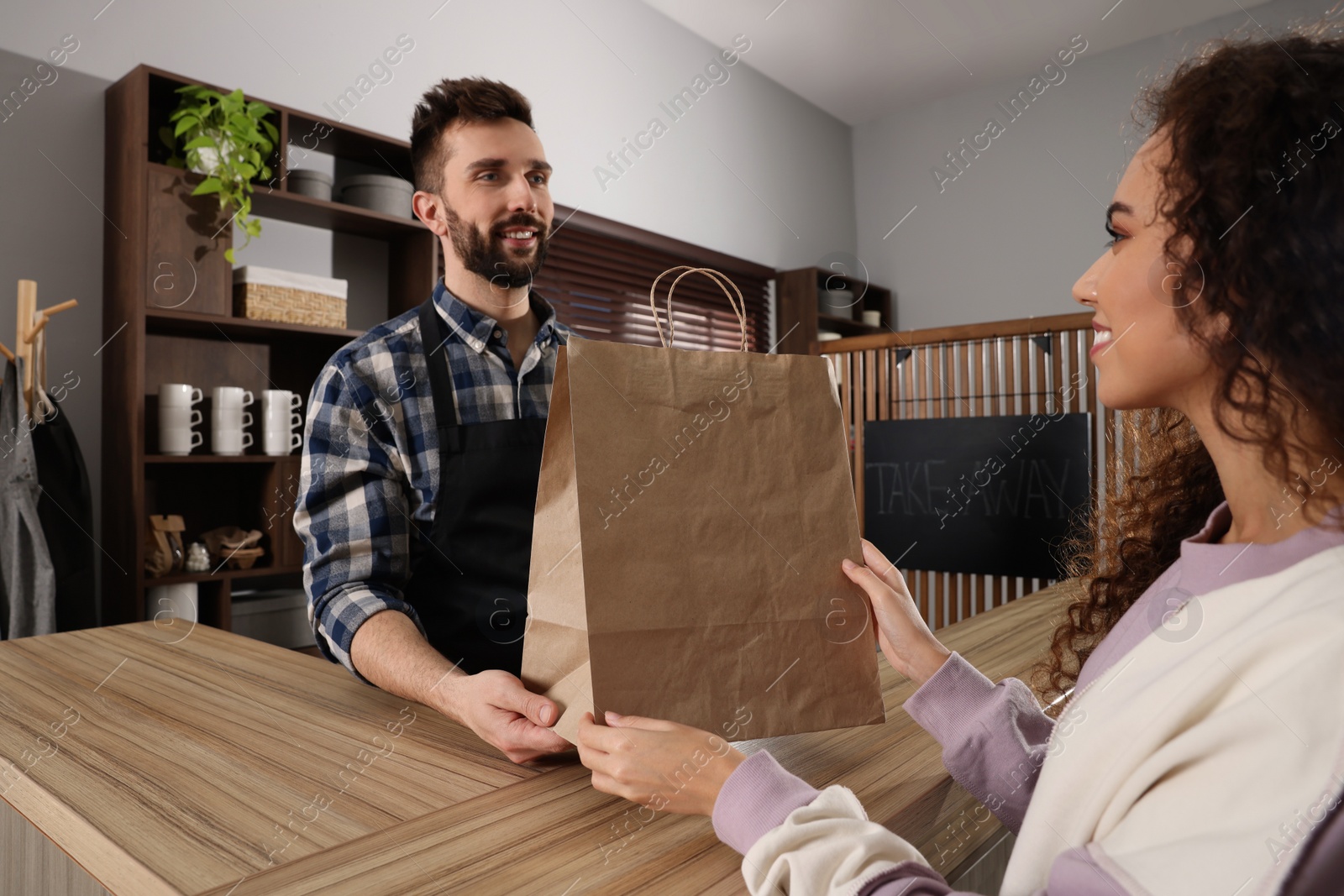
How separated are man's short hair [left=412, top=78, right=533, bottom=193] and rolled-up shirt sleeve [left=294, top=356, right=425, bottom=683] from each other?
0.40m

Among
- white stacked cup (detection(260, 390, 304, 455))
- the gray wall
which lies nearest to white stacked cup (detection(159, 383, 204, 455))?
white stacked cup (detection(260, 390, 304, 455))

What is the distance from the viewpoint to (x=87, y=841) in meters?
0.62

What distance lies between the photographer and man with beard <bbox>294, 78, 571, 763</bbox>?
3.61 feet

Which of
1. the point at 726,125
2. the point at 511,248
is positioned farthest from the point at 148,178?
the point at 726,125

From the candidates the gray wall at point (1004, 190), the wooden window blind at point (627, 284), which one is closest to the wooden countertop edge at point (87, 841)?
the wooden window blind at point (627, 284)

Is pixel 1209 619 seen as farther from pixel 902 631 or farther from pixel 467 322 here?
pixel 467 322

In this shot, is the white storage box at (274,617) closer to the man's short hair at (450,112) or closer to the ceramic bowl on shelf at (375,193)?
the ceramic bowl on shelf at (375,193)

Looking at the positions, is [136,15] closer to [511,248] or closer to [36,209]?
[36,209]

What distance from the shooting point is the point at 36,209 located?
2137 mm

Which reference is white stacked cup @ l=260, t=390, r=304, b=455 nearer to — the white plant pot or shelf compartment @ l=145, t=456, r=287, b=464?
shelf compartment @ l=145, t=456, r=287, b=464

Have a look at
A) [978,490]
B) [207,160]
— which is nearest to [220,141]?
[207,160]

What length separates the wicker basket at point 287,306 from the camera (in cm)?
230

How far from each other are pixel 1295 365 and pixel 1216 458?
0.28 feet

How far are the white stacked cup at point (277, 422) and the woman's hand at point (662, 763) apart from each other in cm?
195
